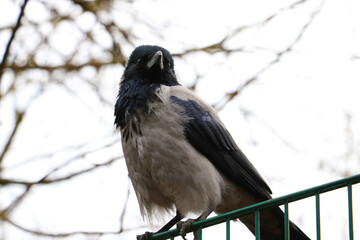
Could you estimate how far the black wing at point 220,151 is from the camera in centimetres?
495

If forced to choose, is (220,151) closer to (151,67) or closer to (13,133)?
(151,67)

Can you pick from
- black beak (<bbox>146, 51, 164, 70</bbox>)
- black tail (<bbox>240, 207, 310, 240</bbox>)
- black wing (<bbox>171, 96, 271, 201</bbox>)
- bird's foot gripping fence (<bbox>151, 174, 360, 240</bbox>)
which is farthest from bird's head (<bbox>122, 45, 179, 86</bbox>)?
bird's foot gripping fence (<bbox>151, 174, 360, 240</bbox>)

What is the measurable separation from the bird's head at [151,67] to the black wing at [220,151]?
324mm

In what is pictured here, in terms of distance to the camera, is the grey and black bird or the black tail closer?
the grey and black bird

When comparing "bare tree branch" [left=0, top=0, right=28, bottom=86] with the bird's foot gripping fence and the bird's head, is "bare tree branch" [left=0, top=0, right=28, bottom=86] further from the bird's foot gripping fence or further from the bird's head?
the bird's foot gripping fence

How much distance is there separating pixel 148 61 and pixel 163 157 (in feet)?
3.53

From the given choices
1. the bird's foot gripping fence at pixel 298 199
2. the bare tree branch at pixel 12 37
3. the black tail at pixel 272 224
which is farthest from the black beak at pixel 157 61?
the bird's foot gripping fence at pixel 298 199

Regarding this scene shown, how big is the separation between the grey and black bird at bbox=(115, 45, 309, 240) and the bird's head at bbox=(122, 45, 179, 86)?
1 cm

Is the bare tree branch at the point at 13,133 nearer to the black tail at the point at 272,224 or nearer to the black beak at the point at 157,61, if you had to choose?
the black beak at the point at 157,61

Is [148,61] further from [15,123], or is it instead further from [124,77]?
[15,123]

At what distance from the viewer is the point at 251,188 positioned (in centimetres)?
495

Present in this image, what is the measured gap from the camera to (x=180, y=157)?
4711 mm

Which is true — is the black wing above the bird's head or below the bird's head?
below

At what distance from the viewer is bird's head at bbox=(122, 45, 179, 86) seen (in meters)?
5.31
